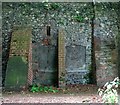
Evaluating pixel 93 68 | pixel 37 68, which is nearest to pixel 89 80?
pixel 93 68

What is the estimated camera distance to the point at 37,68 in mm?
13039

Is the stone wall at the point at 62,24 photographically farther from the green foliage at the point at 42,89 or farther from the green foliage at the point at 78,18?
the green foliage at the point at 42,89

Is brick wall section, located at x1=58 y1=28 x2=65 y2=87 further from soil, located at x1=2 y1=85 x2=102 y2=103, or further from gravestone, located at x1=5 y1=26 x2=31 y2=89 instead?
gravestone, located at x1=5 y1=26 x2=31 y2=89

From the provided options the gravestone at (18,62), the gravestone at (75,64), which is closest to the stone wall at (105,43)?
the gravestone at (75,64)

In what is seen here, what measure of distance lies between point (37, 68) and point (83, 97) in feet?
11.5

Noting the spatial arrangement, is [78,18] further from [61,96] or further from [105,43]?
[61,96]

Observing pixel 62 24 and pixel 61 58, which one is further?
pixel 62 24

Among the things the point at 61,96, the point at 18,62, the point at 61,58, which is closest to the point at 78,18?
the point at 61,58

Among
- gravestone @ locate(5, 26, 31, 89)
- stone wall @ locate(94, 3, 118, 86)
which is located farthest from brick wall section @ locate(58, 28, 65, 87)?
stone wall @ locate(94, 3, 118, 86)

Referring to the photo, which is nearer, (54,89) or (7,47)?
(54,89)

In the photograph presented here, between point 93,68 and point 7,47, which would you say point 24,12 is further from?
point 93,68

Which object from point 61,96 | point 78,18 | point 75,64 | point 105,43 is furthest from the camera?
point 78,18

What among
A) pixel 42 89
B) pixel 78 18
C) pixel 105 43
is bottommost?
pixel 42 89

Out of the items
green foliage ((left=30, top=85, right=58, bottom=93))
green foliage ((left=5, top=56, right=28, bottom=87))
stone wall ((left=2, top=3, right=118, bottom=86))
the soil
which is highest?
stone wall ((left=2, top=3, right=118, bottom=86))
